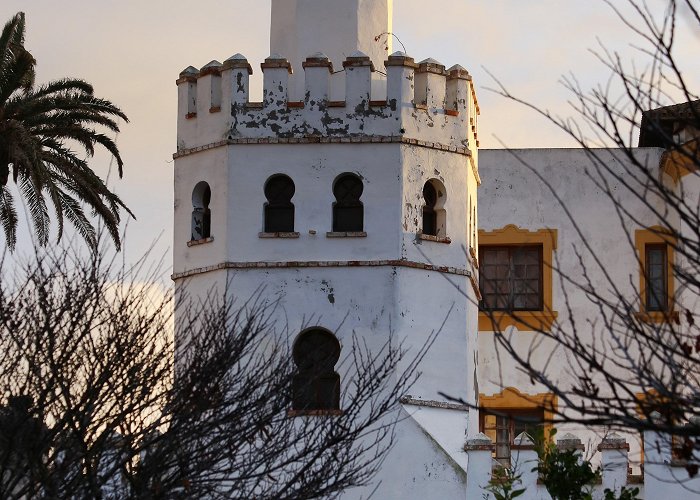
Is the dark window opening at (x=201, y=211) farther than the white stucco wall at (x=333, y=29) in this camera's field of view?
A: No

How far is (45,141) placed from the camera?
28875 millimetres

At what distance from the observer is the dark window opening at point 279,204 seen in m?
29.8

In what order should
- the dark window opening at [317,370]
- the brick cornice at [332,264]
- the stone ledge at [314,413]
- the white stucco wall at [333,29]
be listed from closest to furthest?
the stone ledge at [314,413], the dark window opening at [317,370], the brick cornice at [332,264], the white stucco wall at [333,29]

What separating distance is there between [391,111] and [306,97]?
1.35 metres

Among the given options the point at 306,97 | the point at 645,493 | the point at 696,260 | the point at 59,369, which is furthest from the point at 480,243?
the point at 696,260

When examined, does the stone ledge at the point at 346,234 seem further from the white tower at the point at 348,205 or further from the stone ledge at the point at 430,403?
the stone ledge at the point at 430,403

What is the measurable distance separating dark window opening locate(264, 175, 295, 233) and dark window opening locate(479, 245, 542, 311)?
18.1ft

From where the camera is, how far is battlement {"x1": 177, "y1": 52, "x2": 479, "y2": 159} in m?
29.8

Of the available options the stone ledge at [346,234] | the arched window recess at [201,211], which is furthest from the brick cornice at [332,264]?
the arched window recess at [201,211]

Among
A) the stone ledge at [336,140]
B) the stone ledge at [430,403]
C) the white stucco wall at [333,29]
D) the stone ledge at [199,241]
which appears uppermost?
the white stucco wall at [333,29]

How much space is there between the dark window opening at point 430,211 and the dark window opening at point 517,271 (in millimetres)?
4083

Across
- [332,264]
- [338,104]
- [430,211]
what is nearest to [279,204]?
[332,264]

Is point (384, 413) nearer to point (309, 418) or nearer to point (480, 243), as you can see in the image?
point (309, 418)

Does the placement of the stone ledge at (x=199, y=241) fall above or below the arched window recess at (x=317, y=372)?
above
